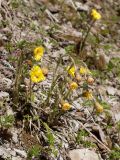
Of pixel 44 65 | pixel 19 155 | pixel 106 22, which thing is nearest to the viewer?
pixel 19 155

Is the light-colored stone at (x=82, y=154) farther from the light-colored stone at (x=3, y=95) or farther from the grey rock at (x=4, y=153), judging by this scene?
the light-colored stone at (x=3, y=95)

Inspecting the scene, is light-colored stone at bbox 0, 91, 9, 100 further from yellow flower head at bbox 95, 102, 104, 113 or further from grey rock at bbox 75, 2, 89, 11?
grey rock at bbox 75, 2, 89, 11

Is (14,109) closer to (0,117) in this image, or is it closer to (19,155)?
(0,117)

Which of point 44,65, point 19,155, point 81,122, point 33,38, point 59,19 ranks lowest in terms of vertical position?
point 19,155

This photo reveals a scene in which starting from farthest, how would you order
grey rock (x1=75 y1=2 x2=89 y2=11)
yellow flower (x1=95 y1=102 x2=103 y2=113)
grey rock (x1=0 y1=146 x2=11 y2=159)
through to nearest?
grey rock (x1=75 y1=2 x2=89 y2=11), yellow flower (x1=95 y1=102 x2=103 y2=113), grey rock (x1=0 y1=146 x2=11 y2=159)

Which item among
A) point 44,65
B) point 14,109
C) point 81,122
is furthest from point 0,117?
point 44,65

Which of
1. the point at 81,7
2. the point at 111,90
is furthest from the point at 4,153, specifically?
the point at 81,7

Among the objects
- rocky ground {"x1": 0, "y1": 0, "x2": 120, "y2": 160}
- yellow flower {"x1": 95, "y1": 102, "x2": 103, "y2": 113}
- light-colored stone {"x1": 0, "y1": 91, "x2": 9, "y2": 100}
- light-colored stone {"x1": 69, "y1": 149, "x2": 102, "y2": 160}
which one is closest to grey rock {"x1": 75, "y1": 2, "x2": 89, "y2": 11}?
rocky ground {"x1": 0, "y1": 0, "x2": 120, "y2": 160}

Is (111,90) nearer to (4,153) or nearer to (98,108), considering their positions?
(98,108)
